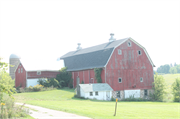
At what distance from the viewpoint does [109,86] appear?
34.2 metres

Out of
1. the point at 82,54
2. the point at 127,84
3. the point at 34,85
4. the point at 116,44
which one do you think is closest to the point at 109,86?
the point at 127,84

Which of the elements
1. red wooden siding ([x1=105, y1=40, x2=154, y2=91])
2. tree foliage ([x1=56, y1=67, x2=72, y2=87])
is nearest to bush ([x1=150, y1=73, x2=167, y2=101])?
red wooden siding ([x1=105, y1=40, x2=154, y2=91])

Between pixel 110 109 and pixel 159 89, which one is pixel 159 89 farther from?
pixel 110 109

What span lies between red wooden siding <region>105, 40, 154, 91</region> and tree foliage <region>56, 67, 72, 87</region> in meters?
10.5

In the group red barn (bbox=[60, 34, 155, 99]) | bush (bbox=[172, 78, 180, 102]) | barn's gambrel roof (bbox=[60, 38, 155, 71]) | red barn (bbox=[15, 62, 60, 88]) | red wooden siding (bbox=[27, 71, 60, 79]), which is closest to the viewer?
red barn (bbox=[60, 34, 155, 99])

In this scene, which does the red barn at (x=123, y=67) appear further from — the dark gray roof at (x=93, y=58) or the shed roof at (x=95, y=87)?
the shed roof at (x=95, y=87)

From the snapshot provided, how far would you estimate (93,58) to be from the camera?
128ft

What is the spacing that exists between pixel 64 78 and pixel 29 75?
6841 mm

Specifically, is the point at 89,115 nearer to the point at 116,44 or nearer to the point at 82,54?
the point at 116,44

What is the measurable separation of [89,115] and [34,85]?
28.5 metres

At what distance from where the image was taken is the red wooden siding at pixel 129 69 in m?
35.7

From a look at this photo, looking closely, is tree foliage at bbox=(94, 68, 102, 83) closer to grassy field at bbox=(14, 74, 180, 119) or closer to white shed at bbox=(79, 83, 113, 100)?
white shed at bbox=(79, 83, 113, 100)

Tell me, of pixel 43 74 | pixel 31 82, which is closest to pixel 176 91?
pixel 43 74

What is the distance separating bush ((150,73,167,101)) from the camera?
37.0 m
